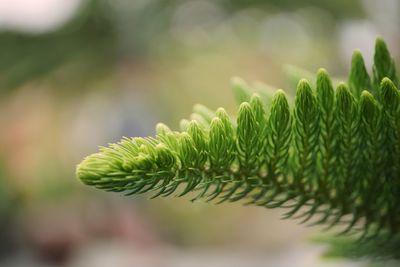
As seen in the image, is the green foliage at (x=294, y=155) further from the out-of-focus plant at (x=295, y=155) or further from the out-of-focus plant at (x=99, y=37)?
the out-of-focus plant at (x=99, y=37)

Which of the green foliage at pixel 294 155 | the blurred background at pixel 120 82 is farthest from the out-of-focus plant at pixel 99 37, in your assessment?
the green foliage at pixel 294 155

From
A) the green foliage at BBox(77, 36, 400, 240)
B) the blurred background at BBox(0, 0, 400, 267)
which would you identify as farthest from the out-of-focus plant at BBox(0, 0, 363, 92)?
the green foliage at BBox(77, 36, 400, 240)

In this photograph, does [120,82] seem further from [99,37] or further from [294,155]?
[294,155]

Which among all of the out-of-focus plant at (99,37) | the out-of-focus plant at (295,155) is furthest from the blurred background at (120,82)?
the out-of-focus plant at (295,155)

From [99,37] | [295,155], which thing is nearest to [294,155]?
[295,155]

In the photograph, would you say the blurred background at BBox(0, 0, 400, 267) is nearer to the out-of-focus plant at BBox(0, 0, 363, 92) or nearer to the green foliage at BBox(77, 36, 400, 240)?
the out-of-focus plant at BBox(0, 0, 363, 92)

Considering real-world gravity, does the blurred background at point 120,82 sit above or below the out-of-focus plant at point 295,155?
above

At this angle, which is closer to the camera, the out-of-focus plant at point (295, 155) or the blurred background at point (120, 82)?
the out-of-focus plant at point (295, 155)
